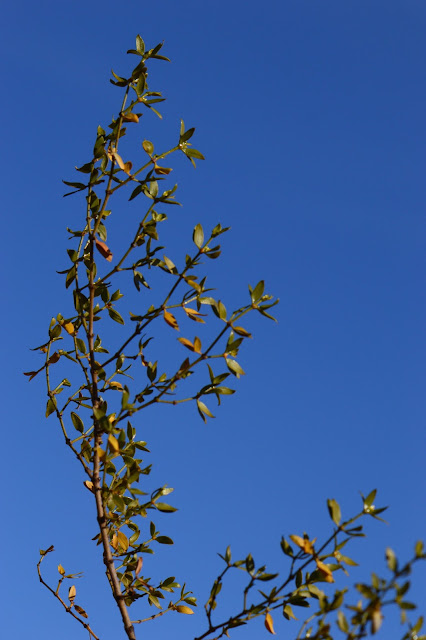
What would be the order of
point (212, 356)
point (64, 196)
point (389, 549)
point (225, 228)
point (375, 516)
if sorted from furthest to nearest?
point (64, 196)
point (225, 228)
point (212, 356)
point (375, 516)
point (389, 549)

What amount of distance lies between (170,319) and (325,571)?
1015 millimetres

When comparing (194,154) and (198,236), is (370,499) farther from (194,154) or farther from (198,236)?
(194,154)

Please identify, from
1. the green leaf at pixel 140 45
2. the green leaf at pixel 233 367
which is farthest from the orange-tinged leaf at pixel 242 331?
the green leaf at pixel 140 45

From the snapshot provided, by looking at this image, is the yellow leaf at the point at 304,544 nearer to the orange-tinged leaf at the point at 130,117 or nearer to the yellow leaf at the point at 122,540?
the yellow leaf at the point at 122,540

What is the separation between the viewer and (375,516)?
6.56 feet

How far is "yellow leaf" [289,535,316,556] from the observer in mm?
1926

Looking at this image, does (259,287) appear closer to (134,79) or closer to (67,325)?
(67,325)

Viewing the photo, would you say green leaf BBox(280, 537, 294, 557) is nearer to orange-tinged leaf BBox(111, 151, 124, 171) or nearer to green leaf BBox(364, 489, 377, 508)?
green leaf BBox(364, 489, 377, 508)

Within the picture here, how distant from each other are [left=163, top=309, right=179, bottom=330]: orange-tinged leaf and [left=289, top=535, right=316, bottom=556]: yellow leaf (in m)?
0.88

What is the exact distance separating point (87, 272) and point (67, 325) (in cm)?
24

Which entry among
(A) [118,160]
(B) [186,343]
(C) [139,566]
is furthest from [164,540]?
(A) [118,160]

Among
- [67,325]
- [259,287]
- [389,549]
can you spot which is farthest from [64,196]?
[389,549]

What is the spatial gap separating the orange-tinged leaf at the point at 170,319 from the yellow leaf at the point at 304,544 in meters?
0.88

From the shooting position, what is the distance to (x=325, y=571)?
196cm
